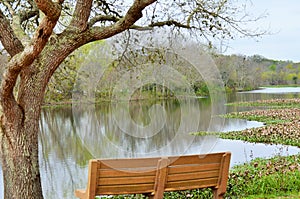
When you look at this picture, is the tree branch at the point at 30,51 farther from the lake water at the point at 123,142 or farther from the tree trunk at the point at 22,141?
the lake water at the point at 123,142

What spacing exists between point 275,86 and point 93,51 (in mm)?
97332

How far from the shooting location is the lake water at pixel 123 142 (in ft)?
26.0

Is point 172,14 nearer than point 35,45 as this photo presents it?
No

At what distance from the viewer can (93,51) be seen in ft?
23.5

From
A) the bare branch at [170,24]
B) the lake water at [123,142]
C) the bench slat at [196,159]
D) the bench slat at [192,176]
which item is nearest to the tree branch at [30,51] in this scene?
the lake water at [123,142]

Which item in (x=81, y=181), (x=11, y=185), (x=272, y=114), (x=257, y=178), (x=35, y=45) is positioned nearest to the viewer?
(x=35, y=45)

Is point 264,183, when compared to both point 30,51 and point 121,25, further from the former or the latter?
point 30,51

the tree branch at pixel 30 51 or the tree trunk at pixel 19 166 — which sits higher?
the tree branch at pixel 30 51

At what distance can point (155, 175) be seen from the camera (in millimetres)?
4961

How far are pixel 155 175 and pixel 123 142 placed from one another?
7149 mm

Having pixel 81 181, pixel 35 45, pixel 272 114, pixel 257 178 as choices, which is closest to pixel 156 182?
pixel 35 45

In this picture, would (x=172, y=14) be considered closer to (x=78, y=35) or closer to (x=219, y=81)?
(x=219, y=81)

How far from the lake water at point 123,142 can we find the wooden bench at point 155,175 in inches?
58.3

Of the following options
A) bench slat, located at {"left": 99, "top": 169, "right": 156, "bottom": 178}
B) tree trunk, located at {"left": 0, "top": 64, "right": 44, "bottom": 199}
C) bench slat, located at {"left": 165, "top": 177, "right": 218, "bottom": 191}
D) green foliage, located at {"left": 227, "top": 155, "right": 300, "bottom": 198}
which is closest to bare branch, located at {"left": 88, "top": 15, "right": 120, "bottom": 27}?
tree trunk, located at {"left": 0, "top": 64, "right": 44, "bottom": 199}
